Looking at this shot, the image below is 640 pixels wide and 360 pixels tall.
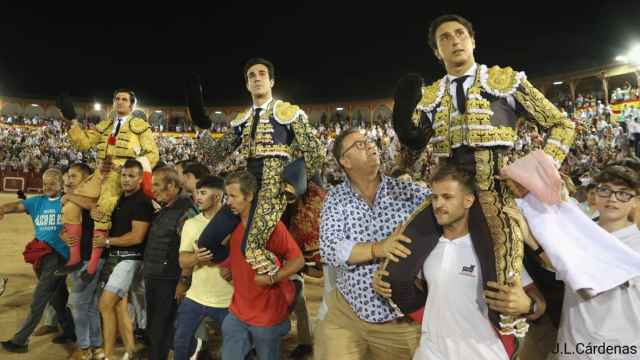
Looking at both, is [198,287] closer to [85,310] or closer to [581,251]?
[85,310]

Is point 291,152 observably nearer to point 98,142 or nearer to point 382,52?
point 98,142

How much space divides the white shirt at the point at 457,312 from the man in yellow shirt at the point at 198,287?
186 centimetres

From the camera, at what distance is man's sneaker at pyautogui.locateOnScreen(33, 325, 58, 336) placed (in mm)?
5258

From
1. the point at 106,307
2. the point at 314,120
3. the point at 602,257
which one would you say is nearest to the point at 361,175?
the point at 602,257

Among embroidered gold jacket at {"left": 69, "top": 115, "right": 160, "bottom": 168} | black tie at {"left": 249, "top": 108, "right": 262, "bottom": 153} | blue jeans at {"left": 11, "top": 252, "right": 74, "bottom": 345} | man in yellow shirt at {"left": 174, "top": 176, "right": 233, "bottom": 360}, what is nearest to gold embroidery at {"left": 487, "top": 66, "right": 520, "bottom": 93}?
black tie at {"left": 249, "top": 108, "right": 262, "bottom": 153}

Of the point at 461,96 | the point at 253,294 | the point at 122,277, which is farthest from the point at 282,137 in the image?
the point at 122,277

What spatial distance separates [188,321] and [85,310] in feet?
4.70

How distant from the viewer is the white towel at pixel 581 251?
1.98m

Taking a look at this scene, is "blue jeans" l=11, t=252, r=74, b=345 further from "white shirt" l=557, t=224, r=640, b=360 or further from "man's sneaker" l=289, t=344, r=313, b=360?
"white shirt" l=557, t=224, r=640, b=360

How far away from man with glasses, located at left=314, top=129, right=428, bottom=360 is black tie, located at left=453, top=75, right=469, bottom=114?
52cm

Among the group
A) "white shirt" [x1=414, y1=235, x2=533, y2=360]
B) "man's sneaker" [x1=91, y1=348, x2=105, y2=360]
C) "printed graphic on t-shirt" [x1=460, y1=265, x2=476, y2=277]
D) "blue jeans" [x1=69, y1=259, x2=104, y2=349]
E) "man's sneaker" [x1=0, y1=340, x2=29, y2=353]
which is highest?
"printed graphic on t-shirt" [x1=460, y1=265, x2=476, y2=277]

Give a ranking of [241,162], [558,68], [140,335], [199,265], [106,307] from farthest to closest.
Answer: [558,68], [140,335], [241,162], [106,307], [199,265]

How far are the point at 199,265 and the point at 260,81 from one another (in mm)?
1541

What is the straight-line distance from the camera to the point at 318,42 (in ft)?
127
